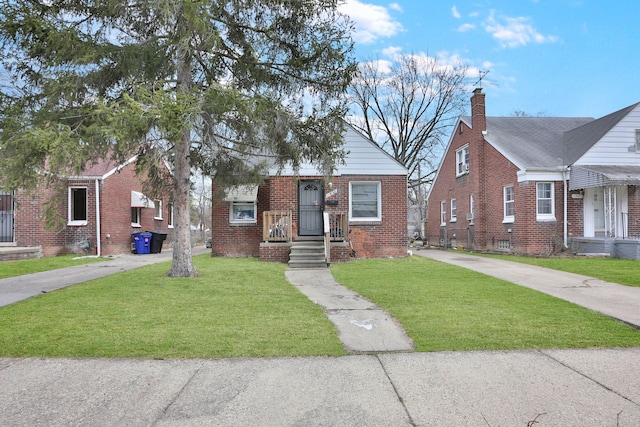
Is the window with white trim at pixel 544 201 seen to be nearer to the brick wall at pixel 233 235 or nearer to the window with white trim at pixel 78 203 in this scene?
the brick wall at pixel 233 235

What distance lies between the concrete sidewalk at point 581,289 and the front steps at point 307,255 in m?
4.38

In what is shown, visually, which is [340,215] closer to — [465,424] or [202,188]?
[465,424]

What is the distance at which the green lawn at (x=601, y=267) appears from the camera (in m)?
9.84

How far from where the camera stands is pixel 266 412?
323 cm

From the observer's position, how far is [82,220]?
17188 millimetres

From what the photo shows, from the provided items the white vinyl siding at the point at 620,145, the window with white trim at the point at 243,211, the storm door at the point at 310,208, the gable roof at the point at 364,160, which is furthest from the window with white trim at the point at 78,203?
the white vinyl siding at the point at 620,145

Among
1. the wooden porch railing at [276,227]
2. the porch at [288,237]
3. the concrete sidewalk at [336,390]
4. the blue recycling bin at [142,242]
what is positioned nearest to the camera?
the concrete sidewalk at [336,390]

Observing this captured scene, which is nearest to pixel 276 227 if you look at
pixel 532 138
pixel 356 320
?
pixel 356 320

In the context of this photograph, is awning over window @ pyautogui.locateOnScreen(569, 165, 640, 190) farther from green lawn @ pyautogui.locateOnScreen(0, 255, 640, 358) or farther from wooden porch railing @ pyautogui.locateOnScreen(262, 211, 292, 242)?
wooden porch railing @ pyautogui.locateOnScreen(262, 211, 292, 242)

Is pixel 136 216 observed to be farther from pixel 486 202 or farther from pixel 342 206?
pixel 486 202

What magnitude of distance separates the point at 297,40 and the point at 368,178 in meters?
6.72

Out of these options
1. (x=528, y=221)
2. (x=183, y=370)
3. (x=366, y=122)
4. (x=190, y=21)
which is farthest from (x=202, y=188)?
(x=183, y=370)

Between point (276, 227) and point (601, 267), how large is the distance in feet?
31.2

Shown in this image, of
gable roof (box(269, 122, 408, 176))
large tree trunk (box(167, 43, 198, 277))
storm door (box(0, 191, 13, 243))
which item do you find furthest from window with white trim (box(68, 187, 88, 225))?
gable roof (box(269, 122, 408, 176))
